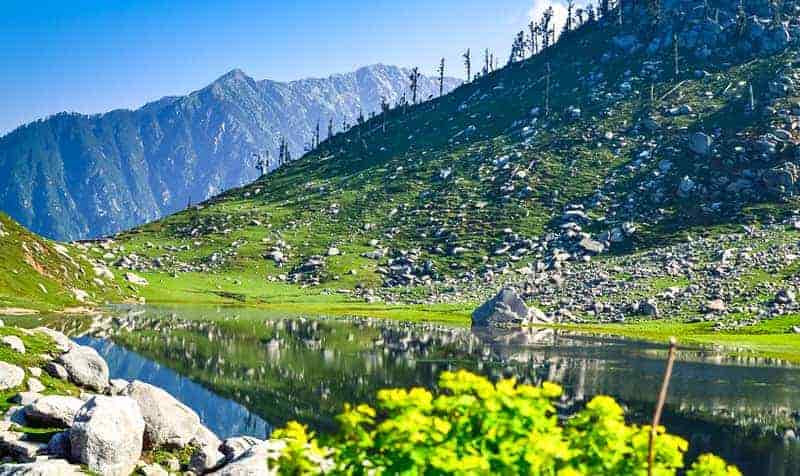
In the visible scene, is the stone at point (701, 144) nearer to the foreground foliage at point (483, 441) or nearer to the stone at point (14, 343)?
the stone at point (14, 343)

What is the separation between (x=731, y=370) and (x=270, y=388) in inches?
1873

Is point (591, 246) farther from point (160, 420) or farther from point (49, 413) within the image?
point (49, 413)

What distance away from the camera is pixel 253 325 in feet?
347

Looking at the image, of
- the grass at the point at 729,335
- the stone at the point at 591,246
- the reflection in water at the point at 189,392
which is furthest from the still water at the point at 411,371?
the stone at the point at 591,246

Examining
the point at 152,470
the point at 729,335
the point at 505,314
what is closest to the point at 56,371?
the point at 152,470

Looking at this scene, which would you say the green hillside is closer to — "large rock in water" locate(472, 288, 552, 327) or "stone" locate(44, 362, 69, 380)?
"large rock in water" locate(472, 288, 552, 327)

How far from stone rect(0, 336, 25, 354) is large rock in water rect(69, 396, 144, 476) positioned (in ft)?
48.3

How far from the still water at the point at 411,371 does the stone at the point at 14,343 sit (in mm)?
12913

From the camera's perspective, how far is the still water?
4666 cm

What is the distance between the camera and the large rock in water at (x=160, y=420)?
28.3 metres

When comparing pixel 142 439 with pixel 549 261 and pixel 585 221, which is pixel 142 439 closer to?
pixel 549 261

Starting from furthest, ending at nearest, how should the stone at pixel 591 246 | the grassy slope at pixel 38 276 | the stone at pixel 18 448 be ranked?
the stone at pixel 591 246 < the grassy slope at pixel 38 276 < the stone at pixel 18 448

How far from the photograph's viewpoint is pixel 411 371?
6469 cm

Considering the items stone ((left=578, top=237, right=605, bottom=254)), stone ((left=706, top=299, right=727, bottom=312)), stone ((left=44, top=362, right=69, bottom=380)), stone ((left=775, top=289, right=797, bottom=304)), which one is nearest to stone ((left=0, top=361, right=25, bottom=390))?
stone ((left=44, top=362, right=69, bottom=380))
